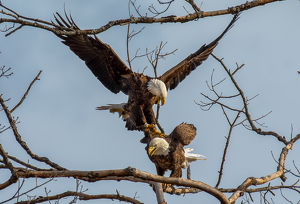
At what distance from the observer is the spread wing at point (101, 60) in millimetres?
5961

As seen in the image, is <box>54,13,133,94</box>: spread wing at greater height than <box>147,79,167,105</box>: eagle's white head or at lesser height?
greater

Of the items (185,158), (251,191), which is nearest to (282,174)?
(251,191)

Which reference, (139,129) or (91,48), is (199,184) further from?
(91,48)

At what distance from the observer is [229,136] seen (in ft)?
14.9

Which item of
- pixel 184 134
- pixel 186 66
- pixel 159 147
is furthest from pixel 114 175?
pixel 186 66

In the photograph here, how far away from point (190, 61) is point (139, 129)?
1.65 m

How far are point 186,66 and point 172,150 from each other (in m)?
2.29

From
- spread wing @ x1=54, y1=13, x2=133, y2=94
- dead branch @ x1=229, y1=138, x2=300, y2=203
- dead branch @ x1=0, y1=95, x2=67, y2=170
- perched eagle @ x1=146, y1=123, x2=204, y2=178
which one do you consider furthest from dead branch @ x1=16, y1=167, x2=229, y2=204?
spread wing @ x1=54, y1=13, x2=133, y2=94

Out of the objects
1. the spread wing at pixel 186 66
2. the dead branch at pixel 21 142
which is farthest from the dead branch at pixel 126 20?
the spread wing at pixel 186 66

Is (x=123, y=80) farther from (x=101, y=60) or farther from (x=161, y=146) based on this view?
(x=161, y=146)

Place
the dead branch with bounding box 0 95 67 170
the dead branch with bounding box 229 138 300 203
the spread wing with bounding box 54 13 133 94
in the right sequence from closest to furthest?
the dead branch with bounding box 0 95 67 170
the dead branch with bounding box 229 138 300 203
the spread wing with bounding box 54 13 133 94

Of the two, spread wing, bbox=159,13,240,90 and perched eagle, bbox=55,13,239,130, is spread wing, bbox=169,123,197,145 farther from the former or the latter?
spread wing, bbox=159,13,240,90

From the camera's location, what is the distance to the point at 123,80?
6.25 metres

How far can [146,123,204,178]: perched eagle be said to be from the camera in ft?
16.0
